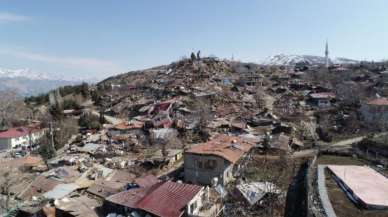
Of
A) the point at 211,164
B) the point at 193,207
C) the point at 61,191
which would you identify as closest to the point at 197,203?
the point at 193,207

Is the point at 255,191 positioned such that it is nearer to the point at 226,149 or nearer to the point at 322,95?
the point at 226,149

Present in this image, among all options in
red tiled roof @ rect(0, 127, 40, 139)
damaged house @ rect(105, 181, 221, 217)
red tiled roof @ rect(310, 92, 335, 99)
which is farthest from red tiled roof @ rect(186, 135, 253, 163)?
red tiled roof @ rect(0, 127, 40, 139)

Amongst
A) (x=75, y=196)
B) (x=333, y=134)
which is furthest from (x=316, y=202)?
(x=333, y=134)

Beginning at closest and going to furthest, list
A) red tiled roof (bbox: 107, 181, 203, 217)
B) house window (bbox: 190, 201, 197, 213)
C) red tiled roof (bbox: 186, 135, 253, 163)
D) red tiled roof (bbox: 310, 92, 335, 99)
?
red tiled roof (bbox: 107, 181, 203, 217) < house window (bbox: 190, 201, 197, 213) < red tiled roof (bbox: 186, 135, 253, 163) < red tiled roof (bbox: 310, 92, 335, 99)

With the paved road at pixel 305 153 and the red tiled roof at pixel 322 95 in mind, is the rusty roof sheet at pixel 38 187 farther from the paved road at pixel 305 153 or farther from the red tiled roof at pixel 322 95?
the red tiled roof at pixel 322 95

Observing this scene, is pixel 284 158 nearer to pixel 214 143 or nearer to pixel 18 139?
pixel 214 143

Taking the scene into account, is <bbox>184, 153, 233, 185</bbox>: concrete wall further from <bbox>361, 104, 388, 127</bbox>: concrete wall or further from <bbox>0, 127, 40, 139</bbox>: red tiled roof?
<bbox>0, 127, 40, 139</bbox>: red tiled roof

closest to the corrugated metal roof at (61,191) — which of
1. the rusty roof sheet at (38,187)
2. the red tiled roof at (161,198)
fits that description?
the rusty roof sheet at (38,187)
